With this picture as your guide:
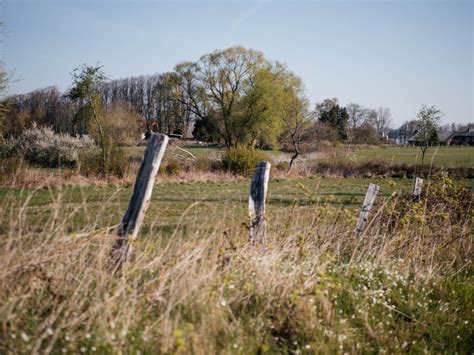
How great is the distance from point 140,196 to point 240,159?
74.8ft

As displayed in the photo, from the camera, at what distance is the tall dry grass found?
271 centimetres

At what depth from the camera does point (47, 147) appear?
27.1 meters

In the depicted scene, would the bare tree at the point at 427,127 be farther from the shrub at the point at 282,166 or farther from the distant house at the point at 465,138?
the distant house at the point at 465,138

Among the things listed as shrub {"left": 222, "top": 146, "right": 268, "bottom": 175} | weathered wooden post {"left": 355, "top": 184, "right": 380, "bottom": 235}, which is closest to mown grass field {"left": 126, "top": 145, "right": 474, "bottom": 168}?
shrub {"left": 222, "top": 146, "right": 268, "bottom": 175}

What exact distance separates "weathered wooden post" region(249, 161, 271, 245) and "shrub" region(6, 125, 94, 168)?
24716mm

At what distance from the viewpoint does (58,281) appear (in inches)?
124

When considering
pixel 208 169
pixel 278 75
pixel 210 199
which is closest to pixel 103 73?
pixel 208 169

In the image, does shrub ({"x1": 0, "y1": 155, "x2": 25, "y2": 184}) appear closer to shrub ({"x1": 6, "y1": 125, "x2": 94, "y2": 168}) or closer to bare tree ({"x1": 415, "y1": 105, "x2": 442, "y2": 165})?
shrub ({"x1": 6, "y1": 125, "x2": 94, "y2": 168})

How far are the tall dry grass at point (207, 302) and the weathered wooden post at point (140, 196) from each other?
122 mm

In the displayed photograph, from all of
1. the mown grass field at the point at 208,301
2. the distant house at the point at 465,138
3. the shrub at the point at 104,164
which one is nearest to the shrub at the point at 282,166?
the shrub at the point at 104,164

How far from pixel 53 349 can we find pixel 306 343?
7.06ft

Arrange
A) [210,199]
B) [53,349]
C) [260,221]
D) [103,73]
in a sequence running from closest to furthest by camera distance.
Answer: [53,349] < [260,221] < [210,199] < [103,73]

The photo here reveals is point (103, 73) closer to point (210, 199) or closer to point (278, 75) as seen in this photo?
point (210, 199)

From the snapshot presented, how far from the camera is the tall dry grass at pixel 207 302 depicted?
107 inches
